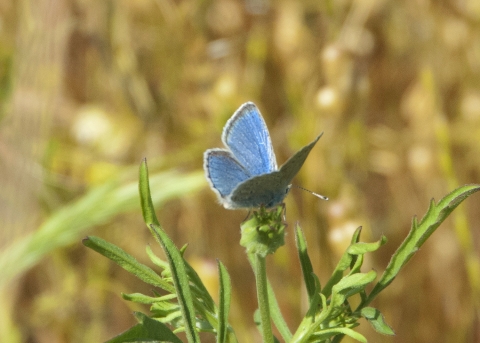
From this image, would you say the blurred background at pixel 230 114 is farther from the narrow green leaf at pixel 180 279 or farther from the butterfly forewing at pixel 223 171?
the narrow green leaf at pixel 180 279

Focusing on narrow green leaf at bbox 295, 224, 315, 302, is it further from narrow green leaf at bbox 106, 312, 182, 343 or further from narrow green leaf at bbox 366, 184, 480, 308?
Answer: narrow green leaf at bbox 106, 312, 182, 343

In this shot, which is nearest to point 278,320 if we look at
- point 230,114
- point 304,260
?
point 304,260

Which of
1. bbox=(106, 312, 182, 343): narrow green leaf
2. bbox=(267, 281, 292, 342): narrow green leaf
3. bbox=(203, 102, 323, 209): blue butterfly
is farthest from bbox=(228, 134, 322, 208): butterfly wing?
bbox=(106, 312, 182, 343): narrow green leaf

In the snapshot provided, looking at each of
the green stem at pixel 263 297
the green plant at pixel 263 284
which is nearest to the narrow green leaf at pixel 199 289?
the green plant at pixel 263 284

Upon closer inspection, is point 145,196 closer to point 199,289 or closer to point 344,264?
point 199,289

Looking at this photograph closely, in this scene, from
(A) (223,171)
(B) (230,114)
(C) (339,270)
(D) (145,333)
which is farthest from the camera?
(B) (230,114)

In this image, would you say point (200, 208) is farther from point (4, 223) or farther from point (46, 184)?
point (4, 223)
